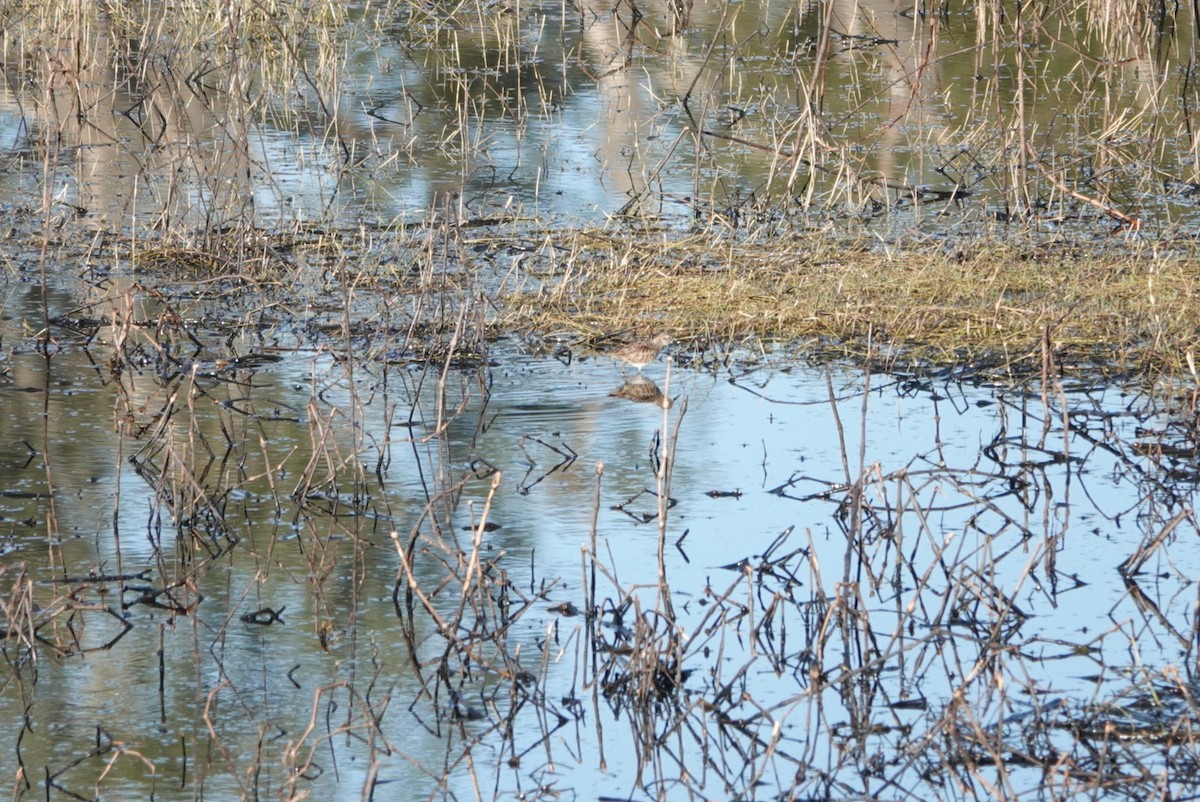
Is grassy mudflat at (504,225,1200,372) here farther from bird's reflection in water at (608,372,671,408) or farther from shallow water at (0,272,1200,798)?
bird's reflection in water at (608,372,671,408)

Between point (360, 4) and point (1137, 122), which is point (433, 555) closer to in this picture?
point (1137, 122)

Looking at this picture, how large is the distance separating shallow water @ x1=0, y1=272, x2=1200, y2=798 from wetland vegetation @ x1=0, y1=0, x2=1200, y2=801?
18 mm

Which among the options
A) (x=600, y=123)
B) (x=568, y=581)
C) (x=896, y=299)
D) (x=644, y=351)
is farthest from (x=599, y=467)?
(x=600, y=123)

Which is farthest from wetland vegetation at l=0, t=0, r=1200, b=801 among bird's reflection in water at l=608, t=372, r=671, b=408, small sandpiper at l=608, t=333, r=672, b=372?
small sandpiper at l=608, t=333, r=672, b=372

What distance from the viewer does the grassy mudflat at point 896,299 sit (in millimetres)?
7605

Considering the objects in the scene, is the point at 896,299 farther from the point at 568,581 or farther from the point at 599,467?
the point at 599,467

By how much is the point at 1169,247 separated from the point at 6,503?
5574 millimetres

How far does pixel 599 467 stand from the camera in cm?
471

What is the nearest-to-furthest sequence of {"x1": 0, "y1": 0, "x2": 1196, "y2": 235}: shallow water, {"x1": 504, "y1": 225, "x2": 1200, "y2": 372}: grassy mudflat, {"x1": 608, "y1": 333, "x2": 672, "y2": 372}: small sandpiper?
{"x1": 608, "y1": 333, "x2": 672, "y2": 372}: small sandpiper, {"x1": 504, "y1": 225, "x2": 1200, "y2": 372}: grassy mudflat, {"x1": 0, "y1": 0, "x2": 1196, "y2": 235}: shallow water

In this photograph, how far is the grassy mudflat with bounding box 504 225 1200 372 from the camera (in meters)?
7.61

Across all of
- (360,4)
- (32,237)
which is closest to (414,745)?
(32,237)

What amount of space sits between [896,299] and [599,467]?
12.1ft

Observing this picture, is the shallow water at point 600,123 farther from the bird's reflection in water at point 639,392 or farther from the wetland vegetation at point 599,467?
the bird's reflection in water at point 639,392

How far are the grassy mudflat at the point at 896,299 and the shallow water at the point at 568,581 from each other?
38 centimetres
